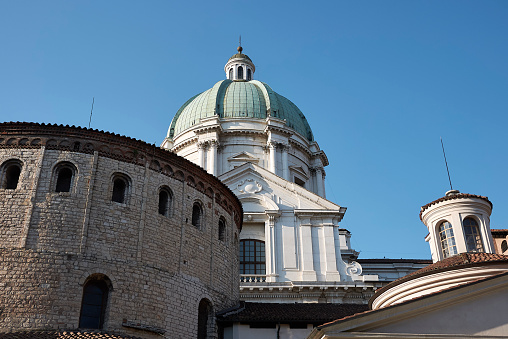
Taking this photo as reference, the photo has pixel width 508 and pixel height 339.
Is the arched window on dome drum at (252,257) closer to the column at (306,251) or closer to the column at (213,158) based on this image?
the column at (306,251)

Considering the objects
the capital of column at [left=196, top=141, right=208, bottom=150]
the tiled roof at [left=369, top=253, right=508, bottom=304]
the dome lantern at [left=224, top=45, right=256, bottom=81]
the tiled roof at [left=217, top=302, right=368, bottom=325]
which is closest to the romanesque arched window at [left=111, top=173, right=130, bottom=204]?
the tiled roof at [left=217, top=302, right=368, bottom=325]

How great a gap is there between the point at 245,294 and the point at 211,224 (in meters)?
9.34

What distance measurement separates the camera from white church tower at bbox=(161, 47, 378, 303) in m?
32.8

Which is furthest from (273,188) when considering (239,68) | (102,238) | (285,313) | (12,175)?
(239,68)

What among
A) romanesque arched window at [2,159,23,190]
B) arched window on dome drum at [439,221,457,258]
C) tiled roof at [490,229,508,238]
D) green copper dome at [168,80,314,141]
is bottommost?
arched window on dome drum at [439,221,457,258]

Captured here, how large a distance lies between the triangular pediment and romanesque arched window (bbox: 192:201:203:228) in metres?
12.7

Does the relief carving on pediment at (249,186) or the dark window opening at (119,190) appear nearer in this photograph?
the dark window opening at (119,190)

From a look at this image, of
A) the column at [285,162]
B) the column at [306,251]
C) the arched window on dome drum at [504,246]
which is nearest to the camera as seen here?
the column at [306,251]

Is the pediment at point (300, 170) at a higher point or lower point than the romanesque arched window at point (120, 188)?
higher

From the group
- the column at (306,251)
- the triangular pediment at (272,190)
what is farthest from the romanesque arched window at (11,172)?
the column at (306,251)

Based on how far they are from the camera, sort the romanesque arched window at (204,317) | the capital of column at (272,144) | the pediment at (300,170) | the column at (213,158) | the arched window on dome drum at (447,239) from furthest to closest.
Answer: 1. the pediment at (300,170)
2. the capital of column at (272,144)
3. the column at (213,158)
4. the arched window on dome drum at (447,239)
5. the romanesque arched window at (204,317)

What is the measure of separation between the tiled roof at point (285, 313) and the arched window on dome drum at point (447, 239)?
14.3 ft

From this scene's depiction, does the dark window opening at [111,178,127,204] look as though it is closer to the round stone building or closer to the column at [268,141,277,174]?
→ the round stone building

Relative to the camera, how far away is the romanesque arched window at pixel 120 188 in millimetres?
20984
